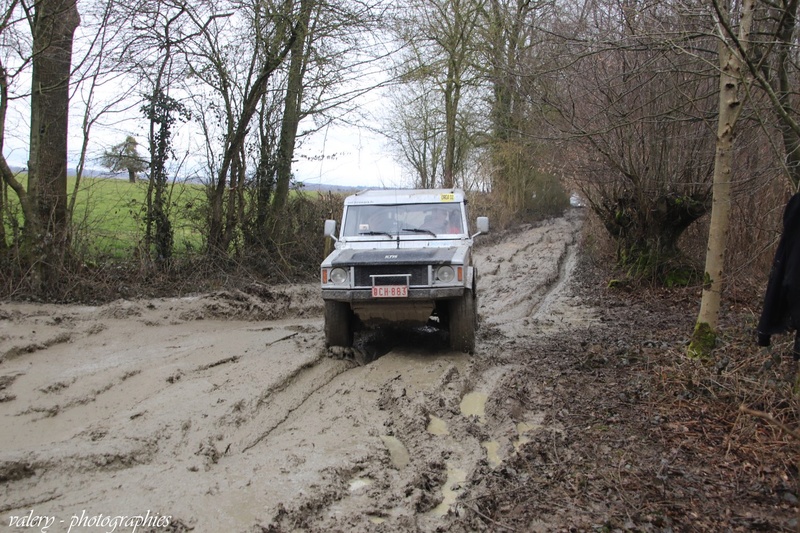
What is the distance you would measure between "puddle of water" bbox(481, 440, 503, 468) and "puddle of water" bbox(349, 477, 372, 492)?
36.7 inches

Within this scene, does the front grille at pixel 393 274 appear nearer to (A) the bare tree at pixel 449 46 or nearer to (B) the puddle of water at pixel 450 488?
(B) the puddle of water at pixel 450 488

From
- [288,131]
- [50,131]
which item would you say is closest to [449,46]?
[288,131]

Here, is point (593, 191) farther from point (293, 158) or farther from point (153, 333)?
point (153, 333)

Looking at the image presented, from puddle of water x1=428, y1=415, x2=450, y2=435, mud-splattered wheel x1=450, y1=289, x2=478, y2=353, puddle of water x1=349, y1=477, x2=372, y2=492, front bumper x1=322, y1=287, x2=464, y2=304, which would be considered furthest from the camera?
mud-splattered wheel x1=450, y1=289, x2=478, y2=353

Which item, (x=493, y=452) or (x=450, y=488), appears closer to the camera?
(x=450, y=488)

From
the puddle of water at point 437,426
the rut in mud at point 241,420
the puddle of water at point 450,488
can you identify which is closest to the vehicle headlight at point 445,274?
the rut in mud at point 241,420

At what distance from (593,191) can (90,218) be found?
1034 cm

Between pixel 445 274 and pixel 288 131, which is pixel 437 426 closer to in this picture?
pixel 445 274

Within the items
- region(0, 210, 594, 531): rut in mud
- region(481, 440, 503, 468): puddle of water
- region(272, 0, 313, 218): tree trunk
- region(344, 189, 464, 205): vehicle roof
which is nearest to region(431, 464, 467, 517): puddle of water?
region(0, 210, 594, 531): rut in mud

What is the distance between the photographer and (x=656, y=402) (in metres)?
5.64

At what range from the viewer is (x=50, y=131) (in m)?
10.9

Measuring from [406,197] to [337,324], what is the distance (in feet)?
6.88

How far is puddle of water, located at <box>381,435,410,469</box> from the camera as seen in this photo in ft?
15.4

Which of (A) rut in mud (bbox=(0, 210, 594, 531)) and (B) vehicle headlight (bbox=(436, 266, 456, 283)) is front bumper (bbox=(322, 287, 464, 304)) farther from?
(A) rut in mud (bbox=(0, 210, 594, 531))
